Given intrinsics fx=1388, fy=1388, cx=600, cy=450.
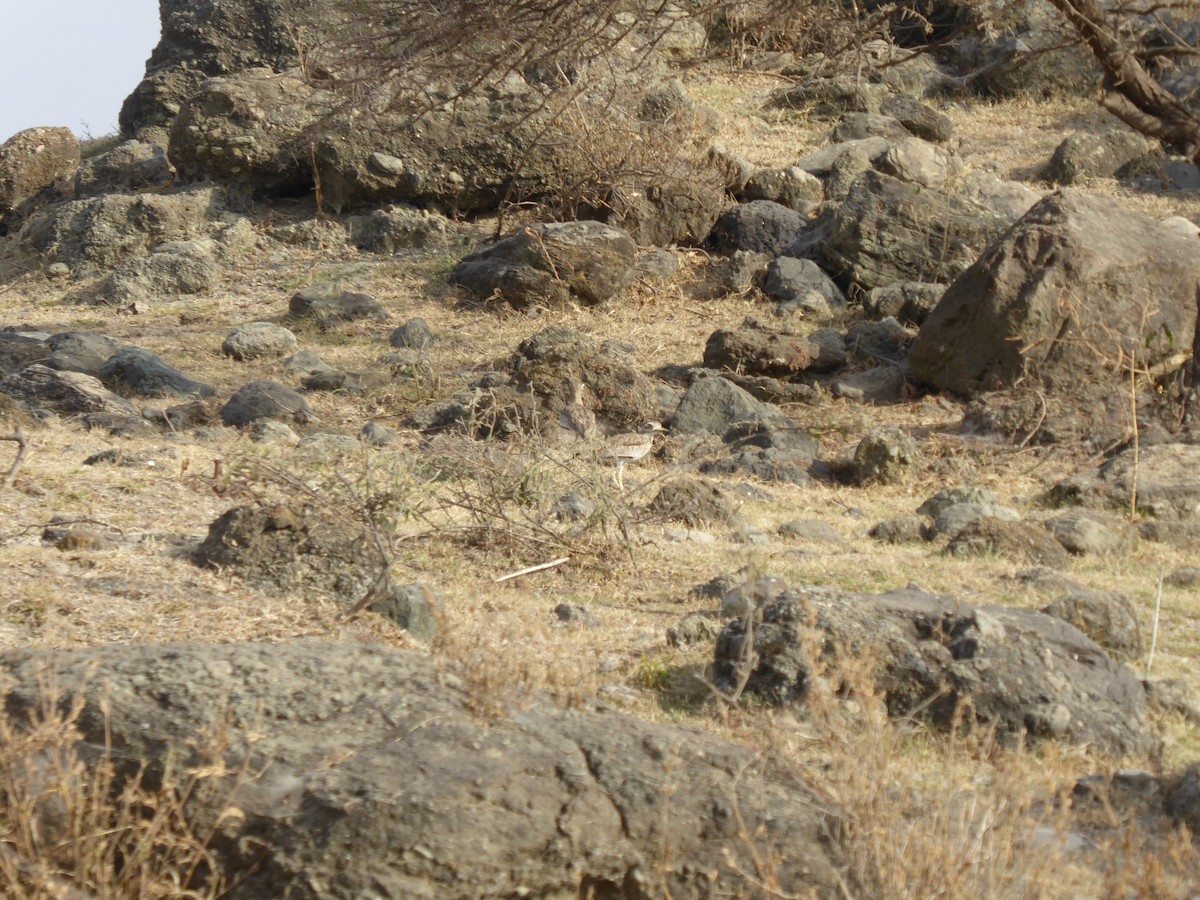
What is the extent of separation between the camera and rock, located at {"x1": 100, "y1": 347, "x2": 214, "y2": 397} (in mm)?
9062

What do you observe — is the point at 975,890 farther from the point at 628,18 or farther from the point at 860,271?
the point at 628,18

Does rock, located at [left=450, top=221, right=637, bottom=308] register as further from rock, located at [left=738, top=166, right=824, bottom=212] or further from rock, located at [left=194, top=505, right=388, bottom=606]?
rock, located at [left=194, top=505, right=388, bottom=606]

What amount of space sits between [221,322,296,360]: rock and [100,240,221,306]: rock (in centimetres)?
180

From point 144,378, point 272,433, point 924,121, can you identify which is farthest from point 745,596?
point 924,121

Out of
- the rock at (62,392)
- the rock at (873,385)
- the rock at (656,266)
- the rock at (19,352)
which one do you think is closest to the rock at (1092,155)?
the rock at (656,266)

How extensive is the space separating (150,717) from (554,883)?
84 cm

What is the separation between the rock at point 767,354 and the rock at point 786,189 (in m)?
3.58

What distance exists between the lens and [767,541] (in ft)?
20.4

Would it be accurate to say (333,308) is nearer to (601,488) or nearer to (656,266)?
(656,266)

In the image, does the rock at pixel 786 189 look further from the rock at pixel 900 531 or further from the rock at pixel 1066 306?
the rock at pixel 900 531

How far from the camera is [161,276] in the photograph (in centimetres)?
1216

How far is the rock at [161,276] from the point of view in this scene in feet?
39.2

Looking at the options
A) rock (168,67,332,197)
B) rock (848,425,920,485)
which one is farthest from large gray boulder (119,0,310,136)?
rock (848,425,920,485)

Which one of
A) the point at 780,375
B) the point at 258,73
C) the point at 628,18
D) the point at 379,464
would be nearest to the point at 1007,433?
the point at 780,375
